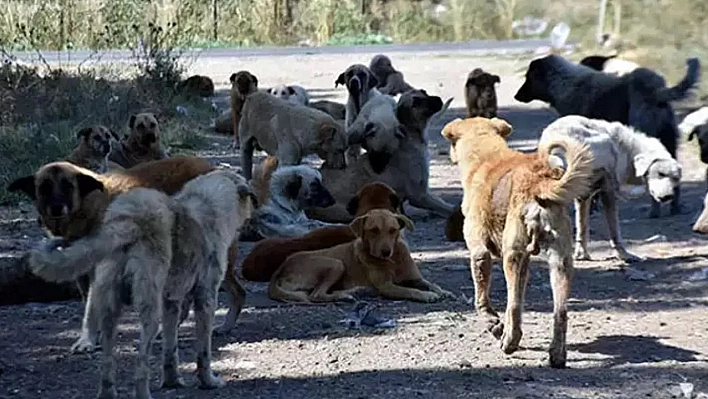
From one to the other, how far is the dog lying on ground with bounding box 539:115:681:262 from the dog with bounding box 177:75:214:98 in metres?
9.36

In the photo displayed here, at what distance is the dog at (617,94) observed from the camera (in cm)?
1342

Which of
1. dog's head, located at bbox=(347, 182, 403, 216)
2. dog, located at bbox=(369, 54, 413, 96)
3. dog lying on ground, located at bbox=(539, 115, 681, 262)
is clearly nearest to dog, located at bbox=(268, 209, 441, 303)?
dog's head, located at bbox=(347, 182, 403, 216)

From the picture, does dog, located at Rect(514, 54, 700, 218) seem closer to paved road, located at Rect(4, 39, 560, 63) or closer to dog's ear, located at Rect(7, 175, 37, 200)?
dog's ear, located at Rect(7, 175, 37, 200)

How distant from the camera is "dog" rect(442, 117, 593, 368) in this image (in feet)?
24.2

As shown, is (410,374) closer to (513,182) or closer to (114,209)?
(513,182)

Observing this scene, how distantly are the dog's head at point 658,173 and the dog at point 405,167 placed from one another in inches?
80.9

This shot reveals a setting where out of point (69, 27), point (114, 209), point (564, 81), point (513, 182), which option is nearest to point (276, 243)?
point (513, 182)

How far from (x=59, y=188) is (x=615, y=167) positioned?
469cm

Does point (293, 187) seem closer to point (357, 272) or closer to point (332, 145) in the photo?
point (332, 145)

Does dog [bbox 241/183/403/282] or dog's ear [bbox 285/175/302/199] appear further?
dog's ear [bbox 285/175/302/199]

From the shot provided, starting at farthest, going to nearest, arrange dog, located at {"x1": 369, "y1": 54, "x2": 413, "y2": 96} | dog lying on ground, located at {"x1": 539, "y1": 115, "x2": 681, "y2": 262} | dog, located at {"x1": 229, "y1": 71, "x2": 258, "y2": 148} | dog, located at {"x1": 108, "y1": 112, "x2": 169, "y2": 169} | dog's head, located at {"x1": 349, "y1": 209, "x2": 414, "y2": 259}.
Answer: dog, located at {"x1": 369, "y1": 54, "x2": 413, "y2": 96} < dog, located at {"x1": 229, "y1": 71, "x2": 258, "y2": 148} < dog, located at {"x1": 108, "y1": 112, "x2": 169, "y2": 169} < dog lying on ground, located at {"x1": 539, "y1": 115, "x2": 681, "y2": 262} < dog's head, located at {"x1": 349, "y1": 209, "x2": 414, "y2": 259}

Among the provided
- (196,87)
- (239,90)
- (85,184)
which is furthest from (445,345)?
(196,87)

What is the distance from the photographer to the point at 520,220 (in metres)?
7.55

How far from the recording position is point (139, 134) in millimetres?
11680
